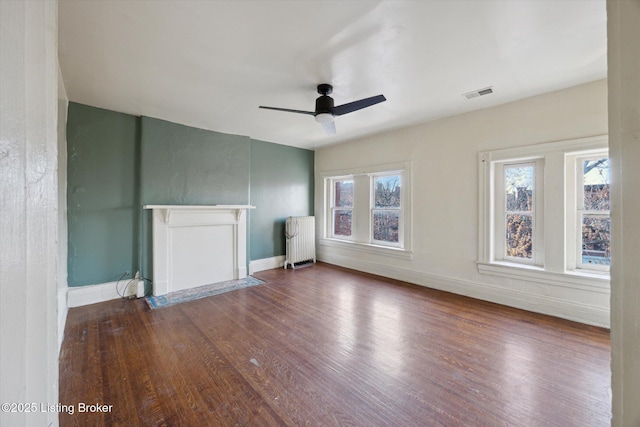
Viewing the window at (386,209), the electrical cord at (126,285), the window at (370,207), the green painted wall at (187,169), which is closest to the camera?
the electrical cord at (126,285)

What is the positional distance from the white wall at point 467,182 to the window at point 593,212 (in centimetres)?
34

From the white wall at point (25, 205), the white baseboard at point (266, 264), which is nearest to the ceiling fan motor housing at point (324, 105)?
the white wall at point (25, 205)

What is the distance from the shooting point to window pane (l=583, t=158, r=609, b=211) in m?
2.88

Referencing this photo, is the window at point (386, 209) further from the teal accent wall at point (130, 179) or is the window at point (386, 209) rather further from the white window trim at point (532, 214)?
the teal accent wall at point (130, 179)

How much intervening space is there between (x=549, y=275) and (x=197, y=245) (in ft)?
15.3

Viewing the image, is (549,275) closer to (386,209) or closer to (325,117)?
(386,209)

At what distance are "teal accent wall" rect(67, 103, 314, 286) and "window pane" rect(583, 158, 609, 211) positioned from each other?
4.66 m

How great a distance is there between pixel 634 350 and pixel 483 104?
12.1 ft

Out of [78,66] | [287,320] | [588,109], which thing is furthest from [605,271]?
[78,66]

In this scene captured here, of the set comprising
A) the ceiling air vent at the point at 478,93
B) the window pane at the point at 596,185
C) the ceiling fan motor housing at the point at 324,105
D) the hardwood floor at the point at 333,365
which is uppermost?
the ceiling air vent at the point at 478,93

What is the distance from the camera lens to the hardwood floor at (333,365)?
169cm

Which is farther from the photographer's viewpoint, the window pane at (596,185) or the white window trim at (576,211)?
the white window trim at (576,211)


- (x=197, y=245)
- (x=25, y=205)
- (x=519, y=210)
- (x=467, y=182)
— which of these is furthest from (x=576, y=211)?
(x=197, y=245)

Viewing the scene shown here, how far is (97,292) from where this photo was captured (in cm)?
346
